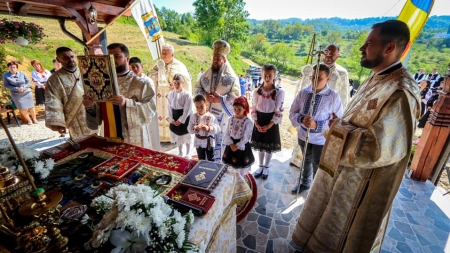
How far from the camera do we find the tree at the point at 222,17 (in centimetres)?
2380

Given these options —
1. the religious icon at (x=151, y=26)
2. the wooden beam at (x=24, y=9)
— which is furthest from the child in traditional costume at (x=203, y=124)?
the religious icon at (x=151, y=26)

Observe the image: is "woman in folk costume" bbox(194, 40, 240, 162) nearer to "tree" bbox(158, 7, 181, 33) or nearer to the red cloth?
the red cloth

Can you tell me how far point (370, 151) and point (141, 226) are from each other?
1882 mm

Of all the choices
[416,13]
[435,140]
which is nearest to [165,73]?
[416,13]

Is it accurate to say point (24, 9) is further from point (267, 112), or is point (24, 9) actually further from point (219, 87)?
point (267, 112)

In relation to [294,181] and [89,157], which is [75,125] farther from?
[294,181]

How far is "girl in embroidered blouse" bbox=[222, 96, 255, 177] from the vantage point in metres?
3.57

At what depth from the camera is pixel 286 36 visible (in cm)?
4491

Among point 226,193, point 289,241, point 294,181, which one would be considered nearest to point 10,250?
point 226,193

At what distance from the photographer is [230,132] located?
3709mm

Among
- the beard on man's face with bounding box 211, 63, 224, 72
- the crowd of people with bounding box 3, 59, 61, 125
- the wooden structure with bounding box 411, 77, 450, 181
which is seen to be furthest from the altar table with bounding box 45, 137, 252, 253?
the crowd of people with bounding box 3, 59, 61, 125

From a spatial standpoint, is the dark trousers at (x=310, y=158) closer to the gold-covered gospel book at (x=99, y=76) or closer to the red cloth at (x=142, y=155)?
the red cloth at (x=142, y=155)

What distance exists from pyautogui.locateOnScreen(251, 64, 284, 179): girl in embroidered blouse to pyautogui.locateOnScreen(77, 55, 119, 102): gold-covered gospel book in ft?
7.77

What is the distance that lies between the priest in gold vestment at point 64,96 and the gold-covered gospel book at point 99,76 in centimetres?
132
